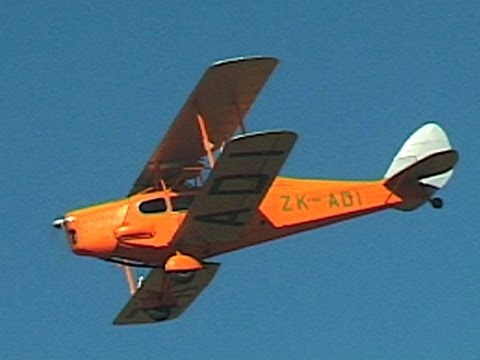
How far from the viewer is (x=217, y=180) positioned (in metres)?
31.1

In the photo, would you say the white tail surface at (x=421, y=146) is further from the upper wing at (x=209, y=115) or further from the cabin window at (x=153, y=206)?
the cabin window at (x=153, y=206)

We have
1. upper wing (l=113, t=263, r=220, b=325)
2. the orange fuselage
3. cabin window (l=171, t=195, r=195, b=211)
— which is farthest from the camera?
upper wing (l=113, t=263, r=220, b=325)

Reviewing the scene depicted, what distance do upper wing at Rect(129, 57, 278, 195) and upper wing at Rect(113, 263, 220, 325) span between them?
2086mm

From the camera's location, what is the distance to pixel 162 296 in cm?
3591

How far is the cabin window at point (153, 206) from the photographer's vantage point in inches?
1314

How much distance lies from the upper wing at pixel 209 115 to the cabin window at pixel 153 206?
901mm

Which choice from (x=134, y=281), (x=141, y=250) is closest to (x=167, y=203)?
(x=141, y=250)

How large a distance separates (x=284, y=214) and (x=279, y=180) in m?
1.04

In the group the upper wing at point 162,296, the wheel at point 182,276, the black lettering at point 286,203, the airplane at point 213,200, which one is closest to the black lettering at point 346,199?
the airplane at point 213,200

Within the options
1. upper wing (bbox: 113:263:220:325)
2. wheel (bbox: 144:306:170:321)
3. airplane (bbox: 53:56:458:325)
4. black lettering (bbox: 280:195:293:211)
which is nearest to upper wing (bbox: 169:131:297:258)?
airplane (bbox: 53:56:458:325)

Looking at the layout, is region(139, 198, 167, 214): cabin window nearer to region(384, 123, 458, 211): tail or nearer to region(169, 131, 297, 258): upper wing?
region(169, 131, 297, 258): upper wing

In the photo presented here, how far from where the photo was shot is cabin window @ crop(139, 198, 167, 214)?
33375 millimetres

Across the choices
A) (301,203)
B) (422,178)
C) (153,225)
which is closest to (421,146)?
(422,178)

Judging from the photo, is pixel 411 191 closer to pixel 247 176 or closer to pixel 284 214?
pixel 284 214
